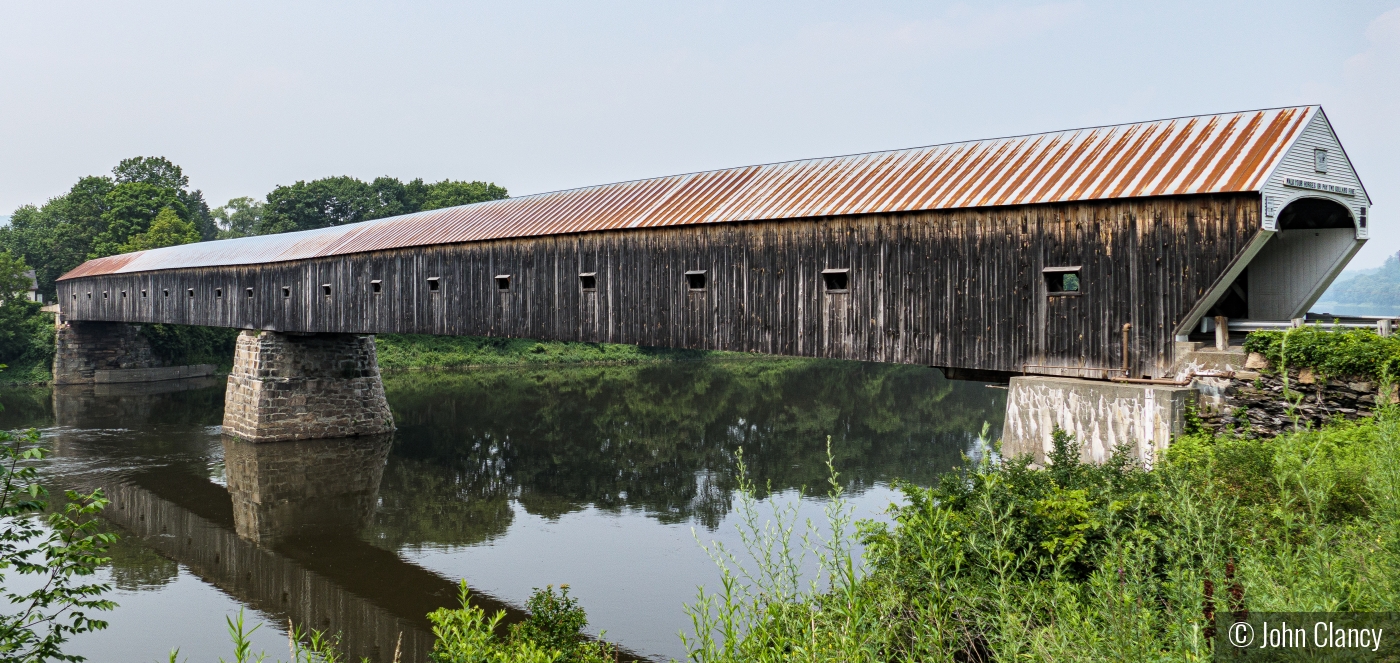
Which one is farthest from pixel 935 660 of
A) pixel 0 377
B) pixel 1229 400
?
pixel 0 377

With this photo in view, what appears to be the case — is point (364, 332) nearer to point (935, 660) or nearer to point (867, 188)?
point (867, 188)

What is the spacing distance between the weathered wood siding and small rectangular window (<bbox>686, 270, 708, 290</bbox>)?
83 millimetres

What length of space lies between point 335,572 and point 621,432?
11970mm

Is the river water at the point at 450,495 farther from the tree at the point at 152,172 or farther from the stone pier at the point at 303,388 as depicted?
the tree at the point at 152,172

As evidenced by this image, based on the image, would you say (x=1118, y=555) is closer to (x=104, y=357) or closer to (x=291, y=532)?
(x=291, y=532)

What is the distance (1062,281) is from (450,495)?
1214 centimetres

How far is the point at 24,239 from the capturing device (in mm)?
53188

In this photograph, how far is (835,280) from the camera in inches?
460

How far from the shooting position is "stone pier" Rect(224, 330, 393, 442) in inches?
843

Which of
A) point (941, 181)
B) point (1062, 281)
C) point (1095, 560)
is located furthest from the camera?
point (941, 181)

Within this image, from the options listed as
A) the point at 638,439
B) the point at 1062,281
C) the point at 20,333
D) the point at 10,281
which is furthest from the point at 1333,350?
the point at 10,281

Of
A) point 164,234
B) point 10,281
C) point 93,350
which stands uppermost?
point 164,234

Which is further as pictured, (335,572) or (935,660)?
(335,572)

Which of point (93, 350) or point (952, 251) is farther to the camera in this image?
point (93, 350)
